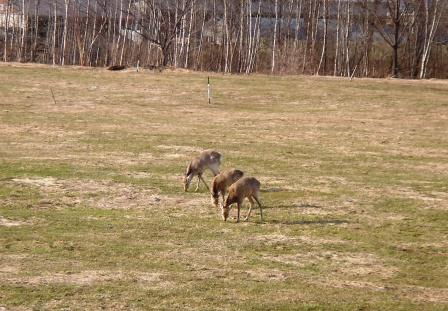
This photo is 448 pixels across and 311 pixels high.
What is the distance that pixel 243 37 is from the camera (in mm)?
65812

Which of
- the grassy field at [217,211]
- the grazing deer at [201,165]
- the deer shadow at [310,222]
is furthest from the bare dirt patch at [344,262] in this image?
the grazing deer at [201,165]

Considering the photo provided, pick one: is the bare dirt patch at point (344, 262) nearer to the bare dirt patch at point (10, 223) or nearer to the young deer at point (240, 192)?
the young deer at point (240, 192)

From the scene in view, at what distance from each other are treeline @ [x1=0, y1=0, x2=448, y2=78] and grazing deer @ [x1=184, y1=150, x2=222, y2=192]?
38.8 m

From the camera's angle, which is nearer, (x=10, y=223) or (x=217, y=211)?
(x=10, y=223)

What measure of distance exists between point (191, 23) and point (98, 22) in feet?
34.7

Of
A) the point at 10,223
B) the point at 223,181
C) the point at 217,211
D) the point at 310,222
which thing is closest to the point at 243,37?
the point at 223,181

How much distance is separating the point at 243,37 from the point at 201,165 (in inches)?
1755

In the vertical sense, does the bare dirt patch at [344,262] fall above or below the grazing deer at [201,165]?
below

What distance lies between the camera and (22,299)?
1305 cm

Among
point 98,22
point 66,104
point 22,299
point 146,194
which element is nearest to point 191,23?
point 98,22

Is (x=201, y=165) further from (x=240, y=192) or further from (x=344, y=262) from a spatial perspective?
(x=344, y=262)

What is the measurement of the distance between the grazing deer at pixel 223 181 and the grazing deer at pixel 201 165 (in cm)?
227

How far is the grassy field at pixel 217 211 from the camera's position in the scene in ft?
45.8

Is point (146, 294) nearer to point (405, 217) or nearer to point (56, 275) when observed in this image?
point (56, 275)
